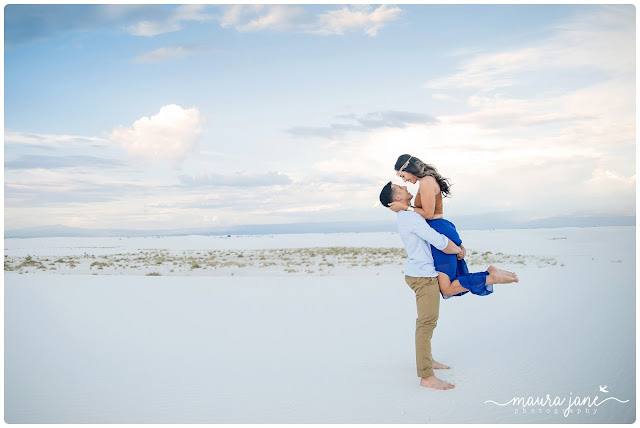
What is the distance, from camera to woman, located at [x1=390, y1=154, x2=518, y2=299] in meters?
4.98

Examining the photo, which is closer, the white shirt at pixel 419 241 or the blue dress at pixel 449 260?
the white shirt at pixel 419 241

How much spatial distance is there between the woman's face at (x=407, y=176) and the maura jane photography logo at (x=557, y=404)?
2.03 m

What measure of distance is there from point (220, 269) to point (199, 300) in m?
9.90

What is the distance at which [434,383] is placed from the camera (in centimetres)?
497

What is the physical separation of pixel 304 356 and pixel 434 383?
5.86ft

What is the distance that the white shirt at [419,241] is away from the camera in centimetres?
484

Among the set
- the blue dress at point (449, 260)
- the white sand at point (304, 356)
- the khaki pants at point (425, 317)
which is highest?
the blue dress at point (449, 260)

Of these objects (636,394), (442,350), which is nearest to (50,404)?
(442,350)

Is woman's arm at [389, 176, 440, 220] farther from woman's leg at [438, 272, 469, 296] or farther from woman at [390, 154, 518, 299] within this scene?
woman's leg at [438, 272, 469, 296]

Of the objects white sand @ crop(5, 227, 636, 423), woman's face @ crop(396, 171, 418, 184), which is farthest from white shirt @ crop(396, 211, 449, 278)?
white sand @ crop(5, 227, 636, 423)

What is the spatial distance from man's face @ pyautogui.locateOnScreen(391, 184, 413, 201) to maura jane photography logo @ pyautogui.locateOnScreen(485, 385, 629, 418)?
6.19 ft

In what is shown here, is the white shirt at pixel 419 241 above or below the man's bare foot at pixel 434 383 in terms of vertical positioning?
above

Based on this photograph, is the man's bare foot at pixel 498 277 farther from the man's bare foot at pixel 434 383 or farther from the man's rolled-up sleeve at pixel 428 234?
the man's bare foot at pixel 434 383

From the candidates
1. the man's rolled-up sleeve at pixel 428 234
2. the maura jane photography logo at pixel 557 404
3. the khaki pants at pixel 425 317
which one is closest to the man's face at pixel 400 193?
the man's rolled-up sleeve at pixel 428 234
